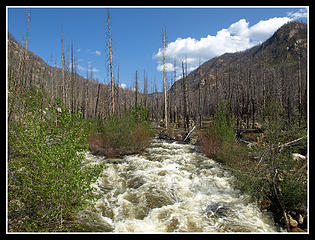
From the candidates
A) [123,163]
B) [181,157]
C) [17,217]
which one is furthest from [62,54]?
[17,217]

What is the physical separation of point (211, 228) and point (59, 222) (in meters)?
4.00

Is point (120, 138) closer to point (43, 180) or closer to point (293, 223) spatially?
point (43, 180)

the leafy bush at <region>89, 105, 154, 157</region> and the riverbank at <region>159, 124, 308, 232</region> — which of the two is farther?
the leafy bush at <region>89, 105, 154, 157</region>

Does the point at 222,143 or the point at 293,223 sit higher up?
the point at 222,143

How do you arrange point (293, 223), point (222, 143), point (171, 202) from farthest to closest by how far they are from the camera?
point (222, 143)
point (171, 202)
point (293, 223)

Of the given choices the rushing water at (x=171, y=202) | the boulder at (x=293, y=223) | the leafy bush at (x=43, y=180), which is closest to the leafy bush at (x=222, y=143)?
the rushing water at (x=171, y=202)

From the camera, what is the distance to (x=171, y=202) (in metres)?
6.52

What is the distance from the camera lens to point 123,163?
34.9 feet

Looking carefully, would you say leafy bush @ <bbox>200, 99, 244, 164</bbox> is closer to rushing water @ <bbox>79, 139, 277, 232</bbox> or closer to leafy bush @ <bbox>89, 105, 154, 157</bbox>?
rushing water @ <bbox>79, 139, 277, 232</bbox>

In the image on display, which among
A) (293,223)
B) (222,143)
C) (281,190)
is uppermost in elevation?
(222,143)

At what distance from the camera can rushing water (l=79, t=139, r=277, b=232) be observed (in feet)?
16.9

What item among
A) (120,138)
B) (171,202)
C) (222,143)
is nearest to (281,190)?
(171,202)

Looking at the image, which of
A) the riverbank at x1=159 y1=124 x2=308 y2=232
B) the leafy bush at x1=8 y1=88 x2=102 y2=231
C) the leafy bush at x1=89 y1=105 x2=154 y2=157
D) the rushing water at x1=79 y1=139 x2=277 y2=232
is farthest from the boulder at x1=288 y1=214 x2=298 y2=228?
the leafy bush at x1=89 y1=105 x2=154 y2=157
